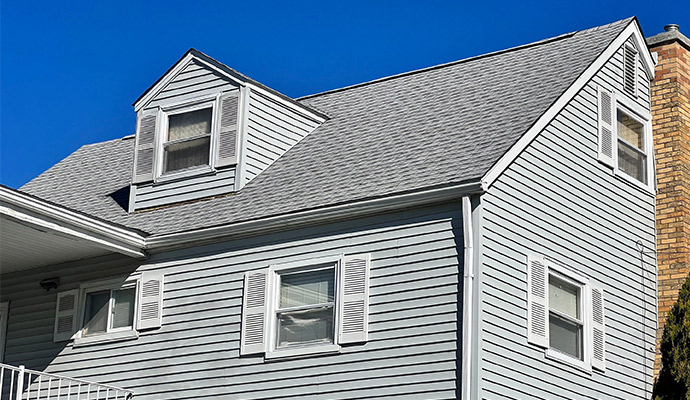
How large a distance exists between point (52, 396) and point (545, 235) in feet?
24.2

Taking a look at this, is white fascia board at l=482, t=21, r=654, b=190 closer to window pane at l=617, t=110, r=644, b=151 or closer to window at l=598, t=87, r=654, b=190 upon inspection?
window at l=598, t=87, r=654, b=190

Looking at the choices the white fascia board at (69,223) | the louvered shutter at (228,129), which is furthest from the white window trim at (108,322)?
the louvered shutter at (228,129)

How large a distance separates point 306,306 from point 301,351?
573 millimetres

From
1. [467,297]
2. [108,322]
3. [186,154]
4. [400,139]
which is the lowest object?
[467,297]

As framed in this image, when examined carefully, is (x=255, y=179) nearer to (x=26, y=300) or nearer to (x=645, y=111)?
(x=26, y=300)

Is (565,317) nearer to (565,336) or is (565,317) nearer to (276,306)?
(565,336)

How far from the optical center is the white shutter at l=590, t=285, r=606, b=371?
13.1 metres

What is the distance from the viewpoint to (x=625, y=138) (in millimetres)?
15227

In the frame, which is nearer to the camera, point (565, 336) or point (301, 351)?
point (301, 351)

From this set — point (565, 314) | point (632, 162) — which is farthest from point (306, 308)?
point (632, 162)

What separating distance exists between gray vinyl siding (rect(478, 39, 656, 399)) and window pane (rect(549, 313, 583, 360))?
249 mm

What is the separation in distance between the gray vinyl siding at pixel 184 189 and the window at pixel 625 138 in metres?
5.46

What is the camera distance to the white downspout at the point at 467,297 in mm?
11156

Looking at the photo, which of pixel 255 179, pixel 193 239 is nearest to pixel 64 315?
pixel 193 239
